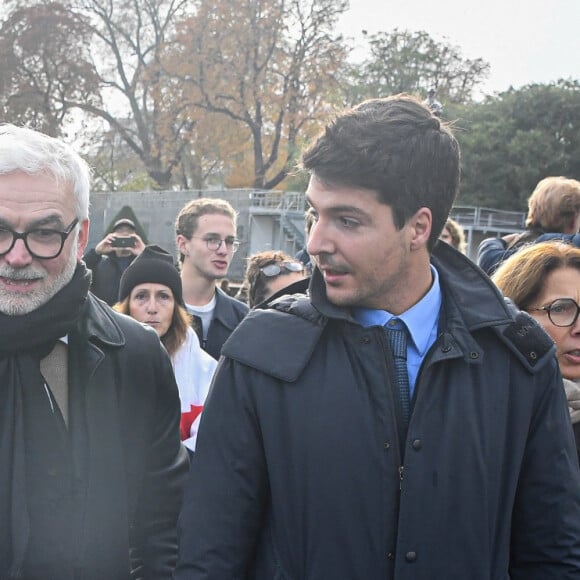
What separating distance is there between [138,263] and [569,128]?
28.5 meters

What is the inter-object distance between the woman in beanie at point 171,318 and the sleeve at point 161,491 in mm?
1327

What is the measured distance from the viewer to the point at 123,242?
6.28 metres

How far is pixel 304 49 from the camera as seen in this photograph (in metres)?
33.7

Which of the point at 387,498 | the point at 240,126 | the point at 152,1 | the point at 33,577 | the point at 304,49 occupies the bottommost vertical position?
the point at 33,577

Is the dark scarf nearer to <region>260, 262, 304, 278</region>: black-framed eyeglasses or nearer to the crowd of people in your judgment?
the crowd of people

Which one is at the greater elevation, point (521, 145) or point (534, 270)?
point (521, 145)

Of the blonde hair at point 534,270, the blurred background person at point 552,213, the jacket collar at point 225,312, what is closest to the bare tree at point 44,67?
the jacket collar at point 225,312

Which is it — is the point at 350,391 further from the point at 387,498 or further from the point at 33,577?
the point at 33,577

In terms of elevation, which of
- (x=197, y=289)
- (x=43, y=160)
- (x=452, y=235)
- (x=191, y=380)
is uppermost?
(x=43, y=160)

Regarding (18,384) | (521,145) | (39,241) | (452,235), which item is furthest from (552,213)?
(521,145)

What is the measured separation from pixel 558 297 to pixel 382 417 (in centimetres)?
126

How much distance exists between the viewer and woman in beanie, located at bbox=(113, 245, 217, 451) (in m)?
4.09

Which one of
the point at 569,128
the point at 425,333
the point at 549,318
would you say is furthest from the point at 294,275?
the point at 569,128

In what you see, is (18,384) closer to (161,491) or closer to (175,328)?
(161,491)
